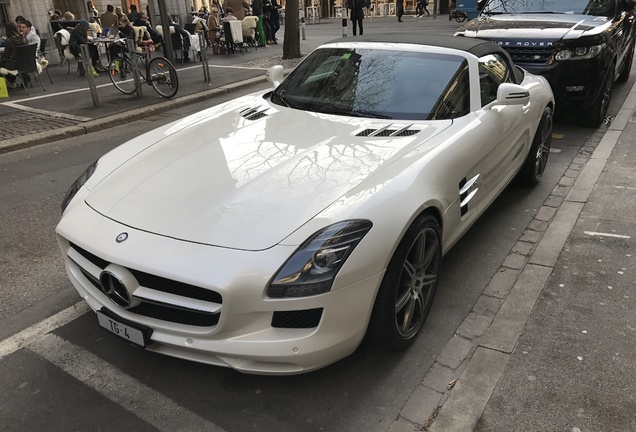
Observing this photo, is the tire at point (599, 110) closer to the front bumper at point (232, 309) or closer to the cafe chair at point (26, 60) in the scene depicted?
the front bumper at point (232, 309)

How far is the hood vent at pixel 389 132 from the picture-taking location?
339cm

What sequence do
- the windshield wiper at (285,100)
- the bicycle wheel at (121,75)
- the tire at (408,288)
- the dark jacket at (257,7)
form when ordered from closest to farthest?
the tire at (408,288)
the windshield wiper at (285,100)
the bicycle wheel at (121,75)
the dark jacket at (257,7)

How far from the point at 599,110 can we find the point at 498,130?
4.25m

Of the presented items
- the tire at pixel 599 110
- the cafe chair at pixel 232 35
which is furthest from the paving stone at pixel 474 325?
the cafe chair at pixel 232 35

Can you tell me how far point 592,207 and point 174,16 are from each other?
19.3 m

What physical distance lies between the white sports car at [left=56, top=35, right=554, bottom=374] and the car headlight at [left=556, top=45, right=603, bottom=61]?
346 cm

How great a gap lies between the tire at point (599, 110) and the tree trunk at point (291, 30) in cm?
962

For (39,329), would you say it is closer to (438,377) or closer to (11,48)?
(438,377)

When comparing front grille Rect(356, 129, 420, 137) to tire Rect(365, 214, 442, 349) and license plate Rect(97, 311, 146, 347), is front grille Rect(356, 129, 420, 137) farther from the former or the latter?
license plate Rect(97, 311, 146, 347)

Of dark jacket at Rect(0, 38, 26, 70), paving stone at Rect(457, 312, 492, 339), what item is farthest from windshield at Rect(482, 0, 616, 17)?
dark jacket at Rect(0, 38, 26, 70)

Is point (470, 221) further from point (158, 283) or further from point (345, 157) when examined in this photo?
point (158, 283)

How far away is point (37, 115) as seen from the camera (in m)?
9.28

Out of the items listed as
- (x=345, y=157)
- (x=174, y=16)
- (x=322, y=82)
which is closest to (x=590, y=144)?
(x=322, y=82)

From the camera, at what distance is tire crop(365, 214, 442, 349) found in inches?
105
